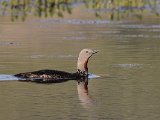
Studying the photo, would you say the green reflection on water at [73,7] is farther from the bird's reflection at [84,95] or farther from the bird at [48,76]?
the bird's reflection at [84,95]

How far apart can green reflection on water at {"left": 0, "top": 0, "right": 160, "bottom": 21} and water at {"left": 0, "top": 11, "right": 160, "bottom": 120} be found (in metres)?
4.85

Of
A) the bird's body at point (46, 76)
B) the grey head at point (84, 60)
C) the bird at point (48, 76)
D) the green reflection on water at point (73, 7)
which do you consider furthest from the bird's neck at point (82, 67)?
the green reflection on water at point (73, 7)

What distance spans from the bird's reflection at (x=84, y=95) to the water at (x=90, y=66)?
0.02m

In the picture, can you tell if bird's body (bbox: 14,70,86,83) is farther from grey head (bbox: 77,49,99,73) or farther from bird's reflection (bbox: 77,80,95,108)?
grey head (bbox: 77,49,99,73)

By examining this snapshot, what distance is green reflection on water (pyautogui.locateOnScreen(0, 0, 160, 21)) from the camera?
47.6 m

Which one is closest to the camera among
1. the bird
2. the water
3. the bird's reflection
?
the water

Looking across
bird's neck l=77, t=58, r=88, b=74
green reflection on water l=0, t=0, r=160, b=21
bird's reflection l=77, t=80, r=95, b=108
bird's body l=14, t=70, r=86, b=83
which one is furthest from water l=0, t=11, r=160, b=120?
green reflection on water l=0, t=0, r=160, b=21

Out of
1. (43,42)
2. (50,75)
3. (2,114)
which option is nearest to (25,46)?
(43,42)

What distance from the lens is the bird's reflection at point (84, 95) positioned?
1806 cm

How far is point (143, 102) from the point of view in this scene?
18.1 m

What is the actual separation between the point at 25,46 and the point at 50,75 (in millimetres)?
8532

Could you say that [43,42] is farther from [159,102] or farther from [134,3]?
[134,3]

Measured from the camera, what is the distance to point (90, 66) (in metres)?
25.3

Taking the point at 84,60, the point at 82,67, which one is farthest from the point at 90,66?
the point at 82,67
